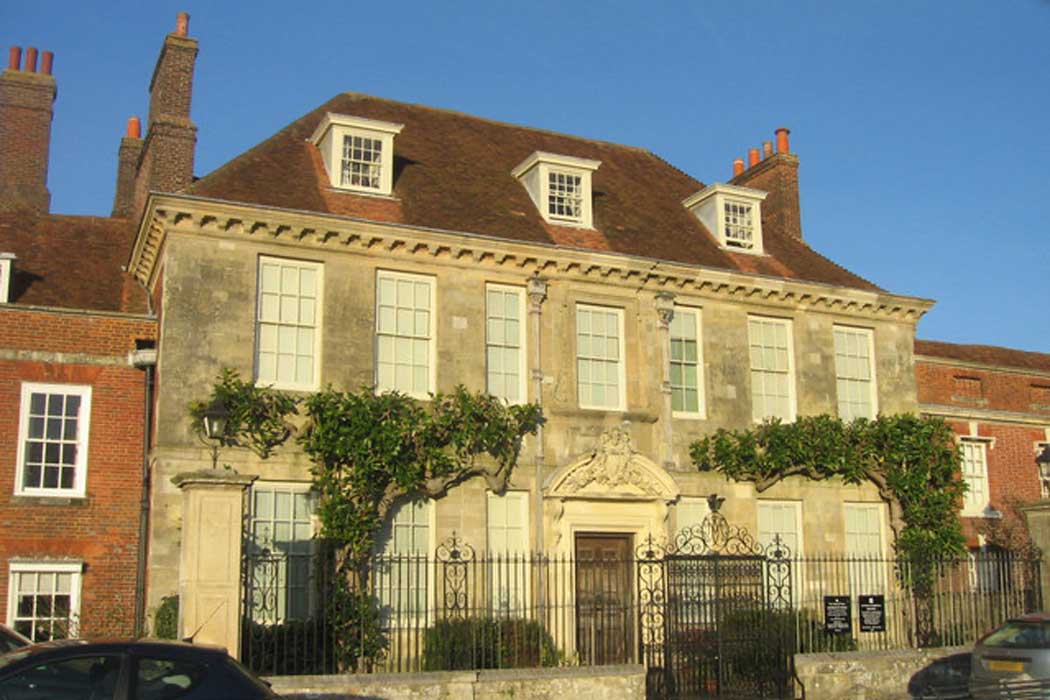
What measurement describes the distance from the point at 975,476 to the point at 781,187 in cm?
803

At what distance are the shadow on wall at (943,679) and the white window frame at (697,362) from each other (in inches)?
247

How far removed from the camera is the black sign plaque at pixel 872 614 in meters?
18.0

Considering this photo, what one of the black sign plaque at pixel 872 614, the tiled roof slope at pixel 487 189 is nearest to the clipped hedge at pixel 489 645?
the black sign plaque at pixel 872 614

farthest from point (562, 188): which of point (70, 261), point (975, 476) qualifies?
point (975, 476)

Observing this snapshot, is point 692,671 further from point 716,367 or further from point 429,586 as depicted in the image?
point 716,367

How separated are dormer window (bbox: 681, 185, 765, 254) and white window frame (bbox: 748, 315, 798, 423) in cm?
176

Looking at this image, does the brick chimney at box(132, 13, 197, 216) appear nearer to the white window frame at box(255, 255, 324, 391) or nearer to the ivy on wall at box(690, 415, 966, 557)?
the white window frame at box(255, 255, 324, 391)

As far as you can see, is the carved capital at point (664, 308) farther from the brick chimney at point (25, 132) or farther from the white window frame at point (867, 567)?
the brick chimney at point (25, 132)

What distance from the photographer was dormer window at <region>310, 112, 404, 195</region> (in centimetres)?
2073

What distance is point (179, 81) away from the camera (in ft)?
72.6

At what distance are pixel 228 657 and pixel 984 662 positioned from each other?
10505 millimetres

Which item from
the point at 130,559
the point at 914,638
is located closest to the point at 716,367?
the point at 914,638

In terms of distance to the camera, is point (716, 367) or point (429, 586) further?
point (716, 367)

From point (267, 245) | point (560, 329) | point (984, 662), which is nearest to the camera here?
point (984, 662)
